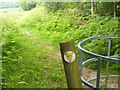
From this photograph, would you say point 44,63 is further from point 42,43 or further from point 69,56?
point 69,56

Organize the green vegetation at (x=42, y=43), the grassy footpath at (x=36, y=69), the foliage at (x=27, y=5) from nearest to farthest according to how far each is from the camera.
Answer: the grassy footpath at (x=36, y=69) → the green vegetation at (x=42, y=43) → the foliage at (x=27, y=5)

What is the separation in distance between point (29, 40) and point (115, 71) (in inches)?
170

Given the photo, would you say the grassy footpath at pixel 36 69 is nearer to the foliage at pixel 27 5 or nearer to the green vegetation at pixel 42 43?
the green vegetation at pixel 42 43

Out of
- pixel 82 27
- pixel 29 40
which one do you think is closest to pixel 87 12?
pixel 82 27

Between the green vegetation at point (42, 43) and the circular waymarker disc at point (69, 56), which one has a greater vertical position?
the circular waymarker disc at point (69, 56)

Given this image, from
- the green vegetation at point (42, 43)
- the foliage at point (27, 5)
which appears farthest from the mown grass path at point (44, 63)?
the foliage at point (27, 5)

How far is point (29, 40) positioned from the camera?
8.43 meters

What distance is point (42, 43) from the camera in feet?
26.6

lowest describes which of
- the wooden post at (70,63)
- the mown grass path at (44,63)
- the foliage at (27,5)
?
the mown grass path at (44,63)

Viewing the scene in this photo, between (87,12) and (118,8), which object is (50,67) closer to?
(118,8)

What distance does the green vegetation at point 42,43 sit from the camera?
4.86 m

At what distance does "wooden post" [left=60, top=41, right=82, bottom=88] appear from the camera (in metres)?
2.02

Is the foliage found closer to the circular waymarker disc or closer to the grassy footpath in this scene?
the grassy footpath

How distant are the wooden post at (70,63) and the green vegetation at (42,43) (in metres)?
Result: 2.36
